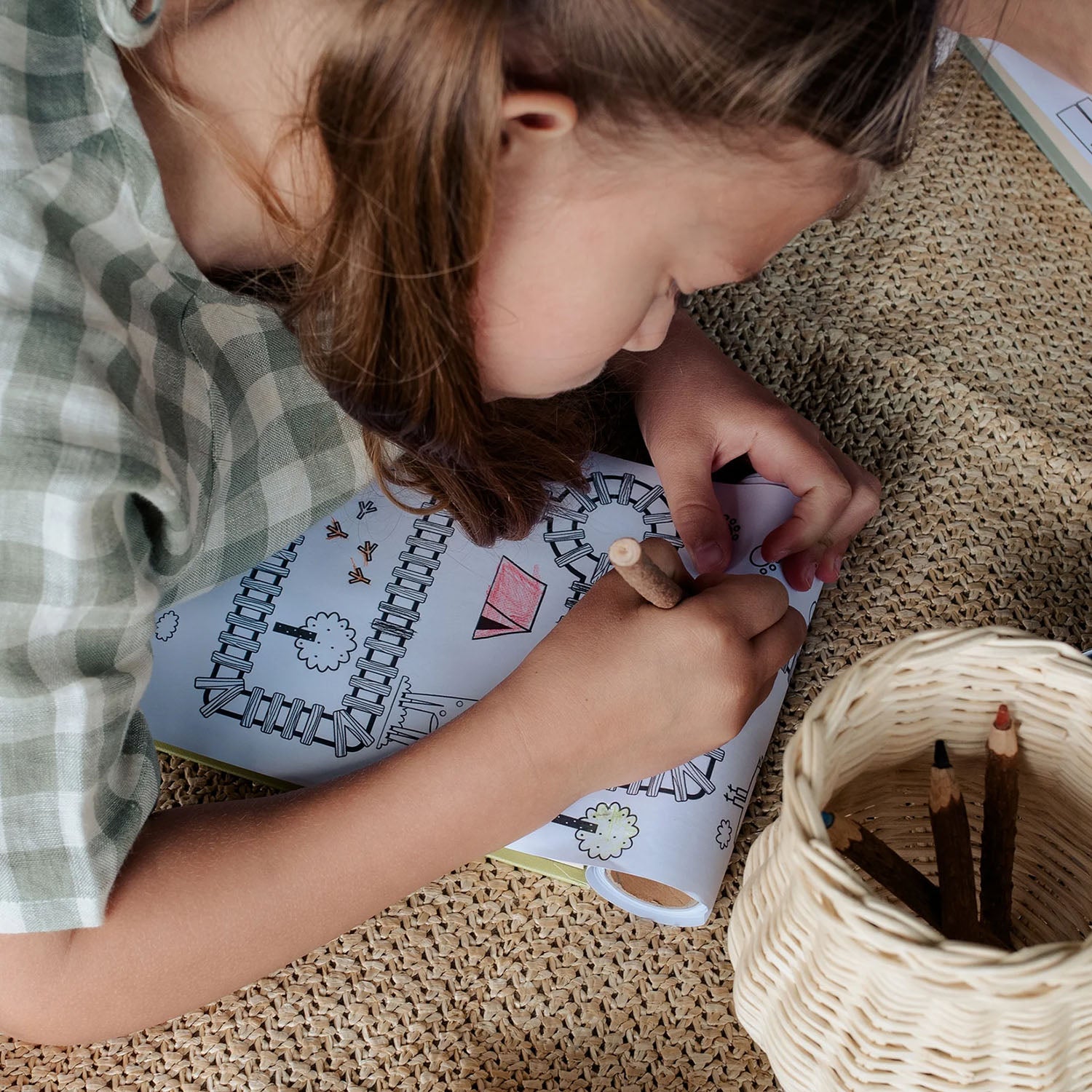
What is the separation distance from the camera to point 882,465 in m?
0.54

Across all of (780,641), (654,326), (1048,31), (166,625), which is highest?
(1048,31)

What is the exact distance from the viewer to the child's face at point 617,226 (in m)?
0.34

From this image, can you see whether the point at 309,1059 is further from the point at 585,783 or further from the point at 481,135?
the point at 481,135

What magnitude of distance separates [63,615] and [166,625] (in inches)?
5.5

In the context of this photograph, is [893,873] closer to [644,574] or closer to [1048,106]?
[644,574]

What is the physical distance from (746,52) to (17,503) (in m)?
0.28

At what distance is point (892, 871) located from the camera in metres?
0.34

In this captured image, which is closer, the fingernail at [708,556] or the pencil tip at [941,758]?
the pencil tip at [941,758]

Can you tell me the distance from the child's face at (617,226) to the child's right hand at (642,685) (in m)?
0.12

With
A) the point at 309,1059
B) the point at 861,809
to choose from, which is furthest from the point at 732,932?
the point at 309,1059

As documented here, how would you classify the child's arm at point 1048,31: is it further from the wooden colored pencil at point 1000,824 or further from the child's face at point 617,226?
the wooden colored pencil at point 1000,824

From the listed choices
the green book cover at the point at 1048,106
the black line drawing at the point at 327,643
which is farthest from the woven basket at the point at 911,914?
the green book cover at the point at 1048,106

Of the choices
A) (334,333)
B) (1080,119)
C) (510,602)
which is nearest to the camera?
(334,333)

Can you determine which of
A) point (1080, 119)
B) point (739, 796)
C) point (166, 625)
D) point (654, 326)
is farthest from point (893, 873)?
point (1080, 119)
